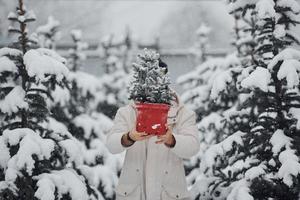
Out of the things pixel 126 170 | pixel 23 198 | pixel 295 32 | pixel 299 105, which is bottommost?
pixel 23 198

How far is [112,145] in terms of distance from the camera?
13.1 ft

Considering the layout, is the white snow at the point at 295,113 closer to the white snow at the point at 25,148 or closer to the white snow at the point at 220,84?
the white snow at the point at 220,84

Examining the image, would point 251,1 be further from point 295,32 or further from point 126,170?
point 126,170

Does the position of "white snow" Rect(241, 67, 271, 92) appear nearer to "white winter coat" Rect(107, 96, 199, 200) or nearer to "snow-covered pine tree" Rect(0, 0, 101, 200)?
"white winter coat" Rect(107, 96, 199, 200)

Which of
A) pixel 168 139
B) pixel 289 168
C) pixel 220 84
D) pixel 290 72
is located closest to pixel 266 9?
pixel 290 72

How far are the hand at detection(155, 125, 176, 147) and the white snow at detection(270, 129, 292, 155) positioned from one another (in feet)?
3.55

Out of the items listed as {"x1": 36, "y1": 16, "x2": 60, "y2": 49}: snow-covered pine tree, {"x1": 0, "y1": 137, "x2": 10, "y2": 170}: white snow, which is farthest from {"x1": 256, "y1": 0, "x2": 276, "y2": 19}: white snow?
{"x1": 36, "y1": 16, "x2": 60, "y2": 49}: snow-covered pine tree

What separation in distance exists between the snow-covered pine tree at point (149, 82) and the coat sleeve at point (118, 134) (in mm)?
344

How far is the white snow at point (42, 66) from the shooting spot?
4402 millimetres

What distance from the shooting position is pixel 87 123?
8.12 meters

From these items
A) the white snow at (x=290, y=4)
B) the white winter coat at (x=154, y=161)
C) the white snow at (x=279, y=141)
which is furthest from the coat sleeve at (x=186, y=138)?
the white snow at (x=290, y=4)

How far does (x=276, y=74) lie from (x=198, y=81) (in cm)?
377

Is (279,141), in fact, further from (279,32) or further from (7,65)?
(7,65)

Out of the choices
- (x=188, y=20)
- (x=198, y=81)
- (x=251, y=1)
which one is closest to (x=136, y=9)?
(x=188, y=20)
